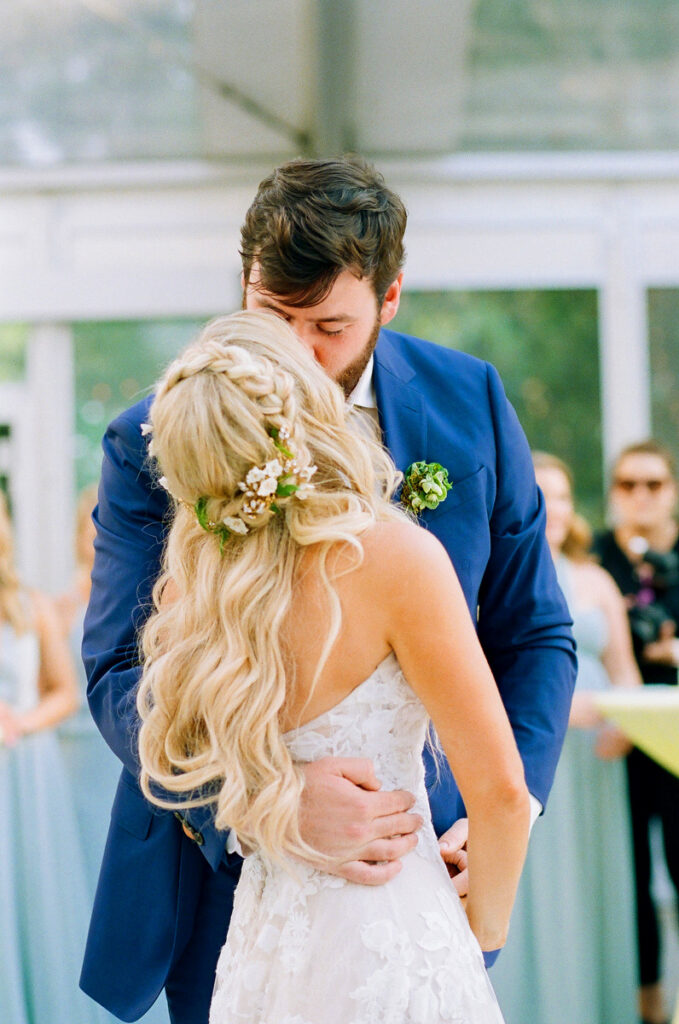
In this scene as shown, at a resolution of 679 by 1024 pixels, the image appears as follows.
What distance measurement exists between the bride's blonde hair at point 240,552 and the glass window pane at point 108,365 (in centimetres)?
703

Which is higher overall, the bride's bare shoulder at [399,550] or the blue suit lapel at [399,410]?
the blue suit lapel at [399,410]

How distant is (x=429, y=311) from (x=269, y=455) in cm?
710

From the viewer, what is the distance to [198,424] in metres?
1.54

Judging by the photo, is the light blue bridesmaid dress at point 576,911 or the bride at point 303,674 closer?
the bride at point 303,674

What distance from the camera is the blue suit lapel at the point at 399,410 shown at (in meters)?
1.99

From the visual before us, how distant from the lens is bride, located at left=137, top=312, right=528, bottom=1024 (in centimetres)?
155

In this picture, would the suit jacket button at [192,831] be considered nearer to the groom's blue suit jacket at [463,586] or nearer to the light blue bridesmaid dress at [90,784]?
the groom's blue suit jacket at [463,586]

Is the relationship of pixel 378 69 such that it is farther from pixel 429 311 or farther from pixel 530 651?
pixel 530 651

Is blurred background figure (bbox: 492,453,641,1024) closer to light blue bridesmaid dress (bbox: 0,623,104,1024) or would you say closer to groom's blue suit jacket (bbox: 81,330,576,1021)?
light blue bridesmaid dress (bbox: 0,623,104,1024)

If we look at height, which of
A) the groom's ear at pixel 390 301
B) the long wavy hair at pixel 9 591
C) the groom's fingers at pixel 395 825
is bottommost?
the long wavy hair at pixel 9 591

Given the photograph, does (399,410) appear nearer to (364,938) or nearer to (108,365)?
(364,938)

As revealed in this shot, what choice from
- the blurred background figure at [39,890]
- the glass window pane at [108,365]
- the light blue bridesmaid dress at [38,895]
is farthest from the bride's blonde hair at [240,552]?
the glass window pane at [108,365]

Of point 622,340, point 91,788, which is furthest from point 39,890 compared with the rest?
point 622,340

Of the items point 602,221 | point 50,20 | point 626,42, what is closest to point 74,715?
point 50,20
